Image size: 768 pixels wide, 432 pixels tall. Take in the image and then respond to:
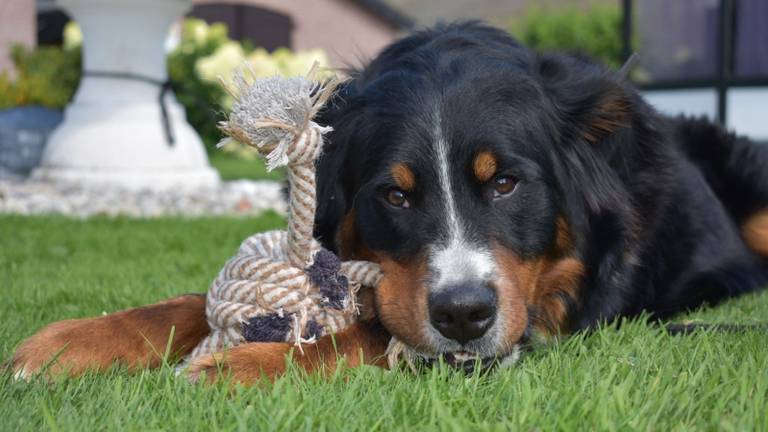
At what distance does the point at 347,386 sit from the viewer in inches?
89.2

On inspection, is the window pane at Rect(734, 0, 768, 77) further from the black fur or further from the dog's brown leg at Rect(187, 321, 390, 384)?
the dog's brown leg at Rect(187, 321, 390, 384)

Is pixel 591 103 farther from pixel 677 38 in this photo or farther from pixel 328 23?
pixel 328 23

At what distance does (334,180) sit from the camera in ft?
10.9

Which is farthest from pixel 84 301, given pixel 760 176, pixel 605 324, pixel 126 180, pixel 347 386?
pixel 126 180

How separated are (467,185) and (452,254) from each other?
0.29 meters

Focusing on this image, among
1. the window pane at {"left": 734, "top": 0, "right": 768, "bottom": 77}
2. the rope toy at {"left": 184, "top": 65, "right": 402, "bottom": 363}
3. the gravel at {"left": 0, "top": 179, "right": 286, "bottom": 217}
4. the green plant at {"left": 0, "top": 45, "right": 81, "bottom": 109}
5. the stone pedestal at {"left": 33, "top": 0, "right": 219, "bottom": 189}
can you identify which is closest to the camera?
the rope toy at {"left": 184, "top": 65, "right": 402, "bottom": 363}

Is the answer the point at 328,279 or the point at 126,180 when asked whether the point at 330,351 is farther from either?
the point at 126,180

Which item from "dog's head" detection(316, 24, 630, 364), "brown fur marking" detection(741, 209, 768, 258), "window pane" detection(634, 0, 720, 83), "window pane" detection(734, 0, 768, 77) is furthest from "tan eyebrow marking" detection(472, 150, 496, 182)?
"window pane" detection(634, 0, 720, 83)

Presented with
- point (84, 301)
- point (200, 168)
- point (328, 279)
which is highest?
point (328, 279)

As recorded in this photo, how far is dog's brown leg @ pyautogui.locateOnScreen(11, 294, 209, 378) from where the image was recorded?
2.57 meters

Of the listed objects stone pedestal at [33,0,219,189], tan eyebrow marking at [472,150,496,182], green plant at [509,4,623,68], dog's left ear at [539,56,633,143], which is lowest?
green plant at [509,4,623,68]

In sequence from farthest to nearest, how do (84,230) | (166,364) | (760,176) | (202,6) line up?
1. (202,6)
2. (84,230)
3. (760,176)
4. (166,364)

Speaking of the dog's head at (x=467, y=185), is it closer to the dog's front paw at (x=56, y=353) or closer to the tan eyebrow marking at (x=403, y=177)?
the tan eyebrow marking at (x=403, y=177)

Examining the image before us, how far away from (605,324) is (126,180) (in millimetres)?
6821
